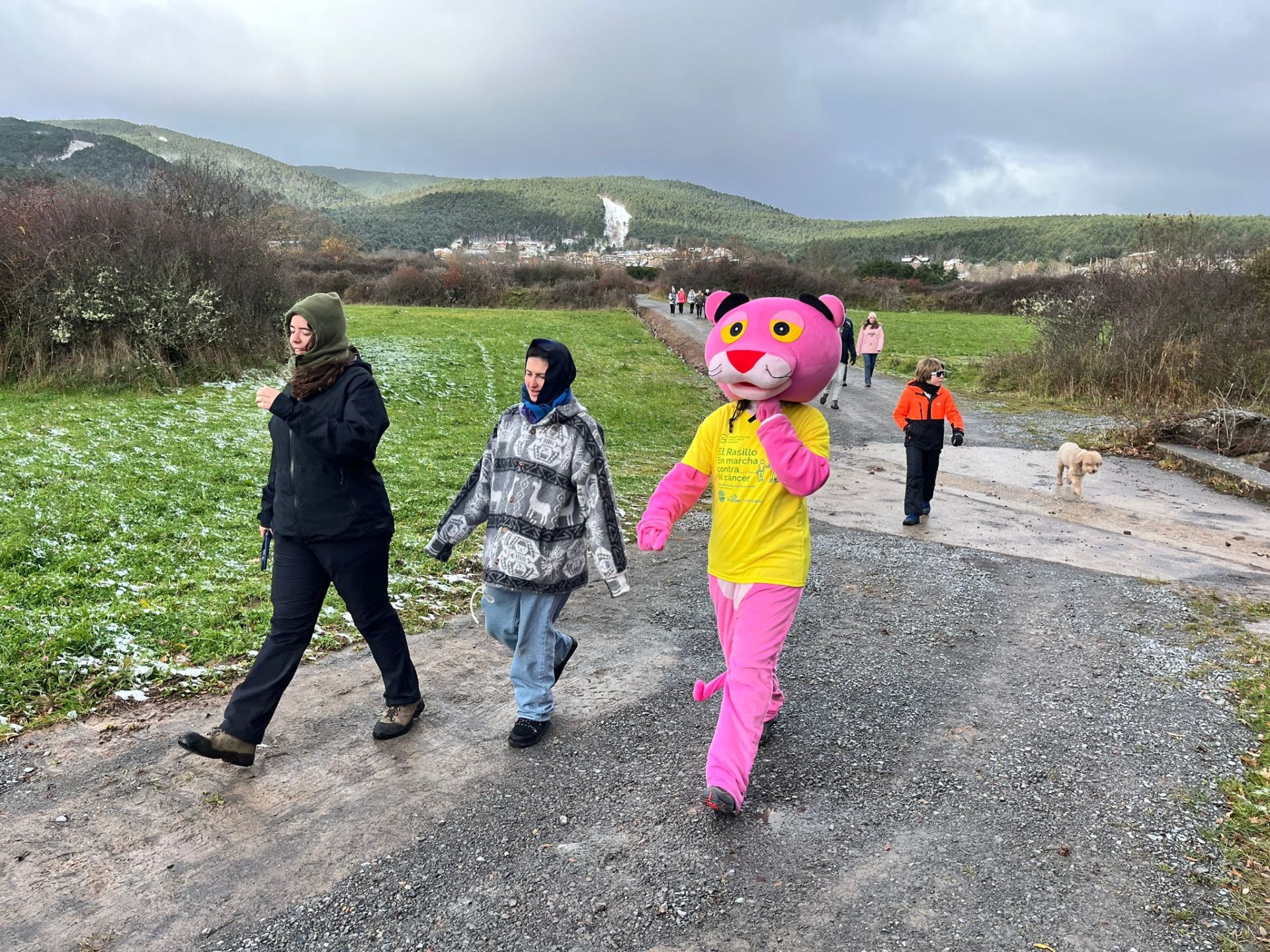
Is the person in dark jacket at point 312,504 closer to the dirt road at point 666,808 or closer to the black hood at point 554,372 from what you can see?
the dirt road at point 666,808

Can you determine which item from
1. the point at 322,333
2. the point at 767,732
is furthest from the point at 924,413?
the point at 322,333

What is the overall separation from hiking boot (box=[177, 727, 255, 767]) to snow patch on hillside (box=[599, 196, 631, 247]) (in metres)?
150

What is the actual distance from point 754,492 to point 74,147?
524 feet

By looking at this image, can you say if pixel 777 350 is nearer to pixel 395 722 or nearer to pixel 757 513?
pixel 757 513

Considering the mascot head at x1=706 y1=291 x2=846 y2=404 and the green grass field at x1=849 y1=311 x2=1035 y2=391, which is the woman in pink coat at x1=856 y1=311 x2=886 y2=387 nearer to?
the green grass field at x1=849 y1=311 x2=1035 y2=391

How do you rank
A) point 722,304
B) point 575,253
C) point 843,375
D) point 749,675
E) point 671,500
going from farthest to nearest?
point 575,253 → point 843,375 → point 722,304 → point 671,500 → point 749,675

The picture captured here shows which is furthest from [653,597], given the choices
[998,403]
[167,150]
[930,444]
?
[167,150]

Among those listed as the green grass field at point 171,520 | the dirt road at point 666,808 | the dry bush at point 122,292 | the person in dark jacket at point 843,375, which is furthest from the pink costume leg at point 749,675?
the dry bush at point 122,292

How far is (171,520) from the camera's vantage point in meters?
7.76

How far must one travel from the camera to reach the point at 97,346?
50.1 ft

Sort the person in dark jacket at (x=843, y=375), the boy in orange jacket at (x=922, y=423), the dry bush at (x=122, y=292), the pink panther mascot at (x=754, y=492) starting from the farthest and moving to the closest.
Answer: the person in dark jacket at (x=843, y=375), the dry bush at (x=122, y=292), the boy in orange jacket at (x=922, y=423), the pink panther mascot at (x=754, y=492)

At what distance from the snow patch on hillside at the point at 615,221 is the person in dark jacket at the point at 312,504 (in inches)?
5905

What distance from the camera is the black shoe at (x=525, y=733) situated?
4.27 meters

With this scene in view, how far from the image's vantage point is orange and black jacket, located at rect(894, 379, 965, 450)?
898 cm
